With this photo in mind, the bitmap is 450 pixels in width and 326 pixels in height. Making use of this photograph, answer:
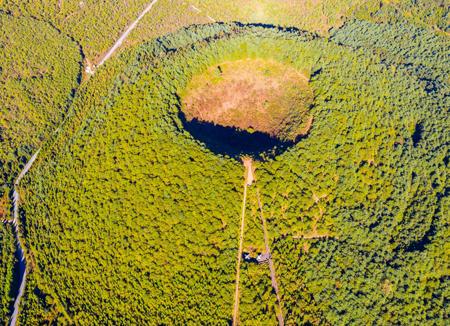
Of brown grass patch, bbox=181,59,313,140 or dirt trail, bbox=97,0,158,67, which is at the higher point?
dirt trail, bbox=97,0,158,67

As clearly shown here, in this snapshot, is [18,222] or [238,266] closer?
[238,266]

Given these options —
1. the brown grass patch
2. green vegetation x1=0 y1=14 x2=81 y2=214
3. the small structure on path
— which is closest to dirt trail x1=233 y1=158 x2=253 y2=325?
the small structure on path

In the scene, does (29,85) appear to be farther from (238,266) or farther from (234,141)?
(238,266)

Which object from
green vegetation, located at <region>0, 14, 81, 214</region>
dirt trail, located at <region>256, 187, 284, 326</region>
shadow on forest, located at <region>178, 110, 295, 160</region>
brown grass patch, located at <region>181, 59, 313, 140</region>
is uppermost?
green vegetation, located at <region>0, 14, 81, 214</region>

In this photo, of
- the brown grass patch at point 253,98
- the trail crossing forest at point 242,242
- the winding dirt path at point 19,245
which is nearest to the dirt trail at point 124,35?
the winding dirt path at point 19,245

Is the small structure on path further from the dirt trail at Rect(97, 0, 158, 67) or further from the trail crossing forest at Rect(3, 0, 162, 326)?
the dirt trail at Rect(97, 0, 158, 67)

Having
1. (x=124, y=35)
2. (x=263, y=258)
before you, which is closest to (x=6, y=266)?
(x=263, y=258)
